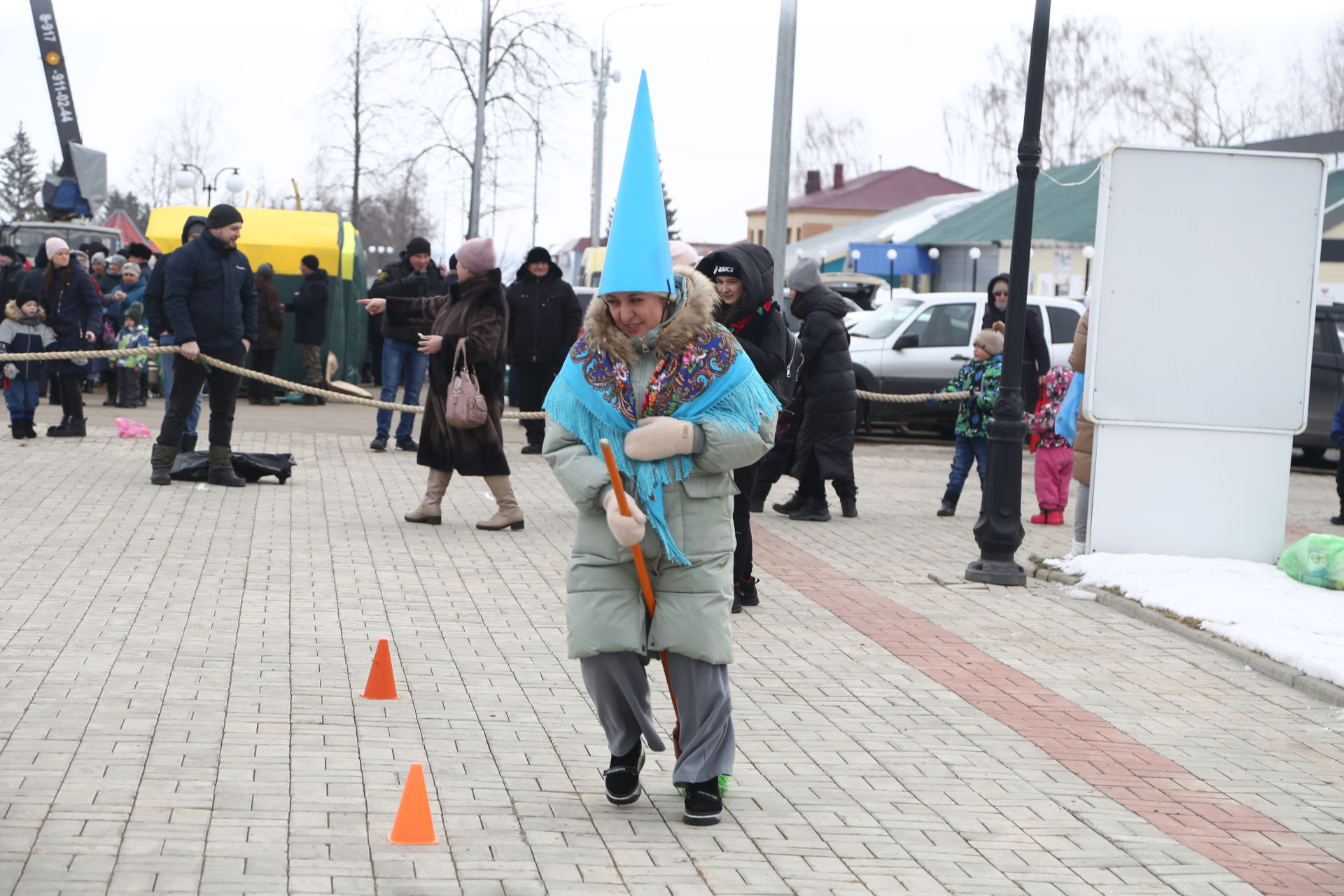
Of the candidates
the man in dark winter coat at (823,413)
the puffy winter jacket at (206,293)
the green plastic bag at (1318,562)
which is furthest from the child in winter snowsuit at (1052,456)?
the puffy winter jacket at (206,293)

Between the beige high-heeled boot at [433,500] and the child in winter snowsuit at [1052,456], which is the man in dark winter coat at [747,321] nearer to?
the beige high-heeled boot at [433,500]

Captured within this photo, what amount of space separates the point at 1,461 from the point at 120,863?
32.5 ft

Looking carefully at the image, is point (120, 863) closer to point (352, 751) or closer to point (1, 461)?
point (352, 751)

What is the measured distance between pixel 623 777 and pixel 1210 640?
402 centimetres

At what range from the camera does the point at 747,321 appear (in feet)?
24.7

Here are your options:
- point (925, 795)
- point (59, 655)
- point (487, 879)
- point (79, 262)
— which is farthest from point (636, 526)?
point (79, 262)

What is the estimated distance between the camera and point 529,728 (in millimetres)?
5559

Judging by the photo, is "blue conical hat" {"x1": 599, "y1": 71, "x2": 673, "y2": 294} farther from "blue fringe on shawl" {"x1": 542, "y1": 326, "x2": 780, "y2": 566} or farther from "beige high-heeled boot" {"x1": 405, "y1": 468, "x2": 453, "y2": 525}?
"beige high-heeled boot" {"x1": 405, "y1": 468, "x2": 453, "y2": 525}

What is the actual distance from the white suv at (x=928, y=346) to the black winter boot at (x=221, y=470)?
27.7 ft

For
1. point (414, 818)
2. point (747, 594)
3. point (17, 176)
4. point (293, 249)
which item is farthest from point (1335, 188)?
point (17, 176)

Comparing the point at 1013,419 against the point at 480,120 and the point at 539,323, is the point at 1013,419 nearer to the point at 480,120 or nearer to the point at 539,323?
the point at 539,323

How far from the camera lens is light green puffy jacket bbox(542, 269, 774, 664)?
4.50 m

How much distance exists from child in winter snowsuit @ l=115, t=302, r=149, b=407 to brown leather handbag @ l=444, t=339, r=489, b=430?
29.8 feet

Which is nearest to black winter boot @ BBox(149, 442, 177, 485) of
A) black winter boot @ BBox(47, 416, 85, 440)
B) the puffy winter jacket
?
the puffy winter jacket
